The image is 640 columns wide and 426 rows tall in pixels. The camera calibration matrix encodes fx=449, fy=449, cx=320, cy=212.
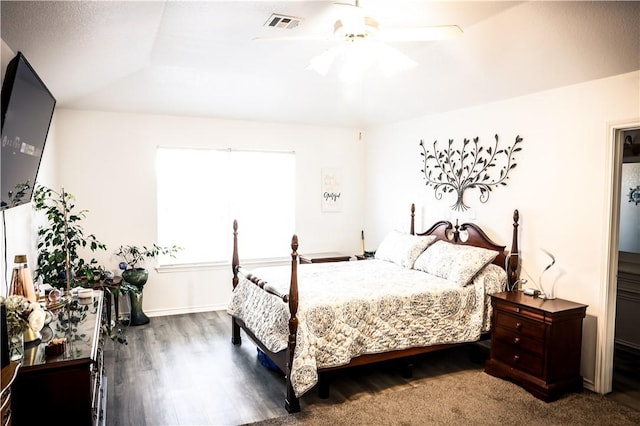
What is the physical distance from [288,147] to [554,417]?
423 cm

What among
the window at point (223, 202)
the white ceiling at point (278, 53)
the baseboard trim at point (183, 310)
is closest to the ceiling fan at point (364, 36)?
the white ceiling at point (278, 53)

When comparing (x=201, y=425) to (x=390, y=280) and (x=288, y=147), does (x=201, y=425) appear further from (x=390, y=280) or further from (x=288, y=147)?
Answer: (x=288, y=147)

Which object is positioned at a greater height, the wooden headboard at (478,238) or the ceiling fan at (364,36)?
the ceiling fan at (364,36)

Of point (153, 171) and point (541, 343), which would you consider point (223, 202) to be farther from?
point (541, 343)

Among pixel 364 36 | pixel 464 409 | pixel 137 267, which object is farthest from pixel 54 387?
pixel 137 267

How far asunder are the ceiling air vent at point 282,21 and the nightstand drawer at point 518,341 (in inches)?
112

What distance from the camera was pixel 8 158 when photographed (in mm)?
2145

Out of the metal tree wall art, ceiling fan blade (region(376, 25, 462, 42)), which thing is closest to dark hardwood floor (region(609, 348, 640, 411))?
the metal tree wall art

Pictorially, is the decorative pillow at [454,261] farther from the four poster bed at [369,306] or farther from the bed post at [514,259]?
the bed post at [514,259]

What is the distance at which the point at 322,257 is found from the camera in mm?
5832

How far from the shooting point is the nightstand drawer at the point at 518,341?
3340 millimetres

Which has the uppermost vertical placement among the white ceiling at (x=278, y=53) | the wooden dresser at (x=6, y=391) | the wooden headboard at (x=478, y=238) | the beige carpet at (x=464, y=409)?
the white ceiling at (x=278, y=53)

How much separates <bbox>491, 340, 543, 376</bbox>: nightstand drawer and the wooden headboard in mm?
618

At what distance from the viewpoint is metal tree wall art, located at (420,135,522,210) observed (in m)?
4.23
